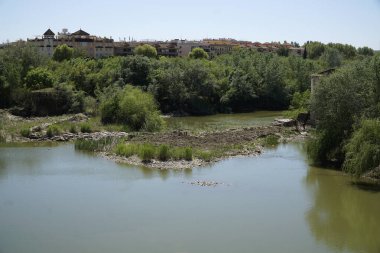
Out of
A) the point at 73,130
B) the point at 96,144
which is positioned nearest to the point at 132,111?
the point at 73,130

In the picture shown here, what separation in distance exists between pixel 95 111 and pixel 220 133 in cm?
1538

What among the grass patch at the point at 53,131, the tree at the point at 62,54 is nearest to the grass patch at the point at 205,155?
the grass patch at the point at 53,131

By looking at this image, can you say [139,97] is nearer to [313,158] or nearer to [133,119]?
[133,119]

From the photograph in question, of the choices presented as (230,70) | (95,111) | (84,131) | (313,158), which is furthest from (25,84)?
(313,158)

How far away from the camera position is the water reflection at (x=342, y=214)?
17922mm

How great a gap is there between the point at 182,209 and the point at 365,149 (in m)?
9.05

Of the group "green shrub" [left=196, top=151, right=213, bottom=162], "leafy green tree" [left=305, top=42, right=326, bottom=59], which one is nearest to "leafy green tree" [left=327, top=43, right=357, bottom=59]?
"leafy green tree" [left=305, top=42, right=326, bottom=59]

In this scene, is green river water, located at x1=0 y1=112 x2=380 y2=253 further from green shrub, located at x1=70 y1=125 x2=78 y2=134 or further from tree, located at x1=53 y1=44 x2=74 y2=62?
tree, located at x1=53 y1=44 x2=74 y2=62

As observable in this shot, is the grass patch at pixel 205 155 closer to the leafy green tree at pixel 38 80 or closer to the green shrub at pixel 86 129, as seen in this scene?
the green shrub at pixel 86 129

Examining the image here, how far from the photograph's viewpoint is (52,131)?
126 ft

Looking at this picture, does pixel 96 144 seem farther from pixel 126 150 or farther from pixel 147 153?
pixel 147 153

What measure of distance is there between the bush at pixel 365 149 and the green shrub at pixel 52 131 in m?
23.0

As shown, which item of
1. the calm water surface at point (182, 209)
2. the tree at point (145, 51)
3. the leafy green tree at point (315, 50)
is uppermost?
the leafy green tree at point (315, 50)

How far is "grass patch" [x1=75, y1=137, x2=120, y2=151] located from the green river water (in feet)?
10.2
